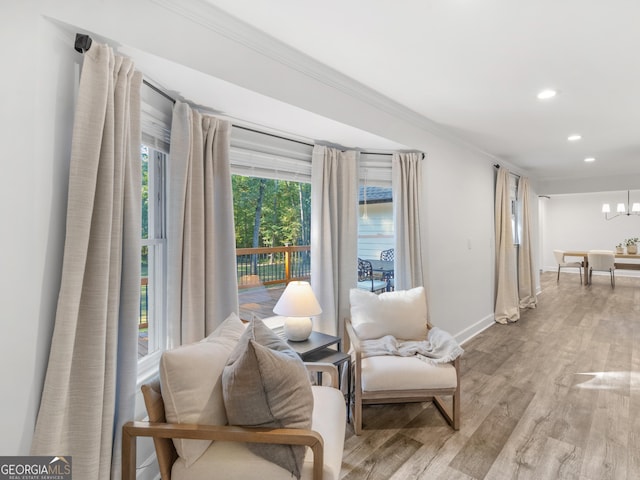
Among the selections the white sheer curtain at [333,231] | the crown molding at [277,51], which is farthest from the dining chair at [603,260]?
the white sheer curtain at [333,231]

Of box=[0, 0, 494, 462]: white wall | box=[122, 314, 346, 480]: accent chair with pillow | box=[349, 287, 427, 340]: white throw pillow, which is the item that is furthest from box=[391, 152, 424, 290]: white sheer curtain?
box=[122, 314, 346, 480]: accent chair with pillow

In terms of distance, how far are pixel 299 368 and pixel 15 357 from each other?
3.25 ft

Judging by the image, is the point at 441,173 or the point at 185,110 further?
the point at 441,173

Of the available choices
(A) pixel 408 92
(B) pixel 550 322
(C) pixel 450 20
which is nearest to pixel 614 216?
(B) pixel 550 322

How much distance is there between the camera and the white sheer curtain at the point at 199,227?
185 cm

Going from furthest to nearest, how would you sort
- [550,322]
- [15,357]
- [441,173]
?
[550,322] < [441,173] < [15,357]

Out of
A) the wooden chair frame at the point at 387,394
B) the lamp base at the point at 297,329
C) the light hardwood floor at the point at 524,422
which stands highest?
the lamp base at the point at 297,329

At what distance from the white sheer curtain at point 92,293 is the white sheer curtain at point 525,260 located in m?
6.02

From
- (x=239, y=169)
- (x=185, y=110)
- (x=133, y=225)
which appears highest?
(x=185, y=110)

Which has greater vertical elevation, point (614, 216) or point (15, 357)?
point (614, 216)

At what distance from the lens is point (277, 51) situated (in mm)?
1944

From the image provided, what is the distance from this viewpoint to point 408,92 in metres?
2.62

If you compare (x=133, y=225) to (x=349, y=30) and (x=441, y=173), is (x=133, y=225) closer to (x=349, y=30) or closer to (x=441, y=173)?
(x=349, y=30)

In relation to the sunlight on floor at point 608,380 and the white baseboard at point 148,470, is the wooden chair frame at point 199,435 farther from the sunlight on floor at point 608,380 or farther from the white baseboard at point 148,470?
the sunlight on floor at point 608,380
